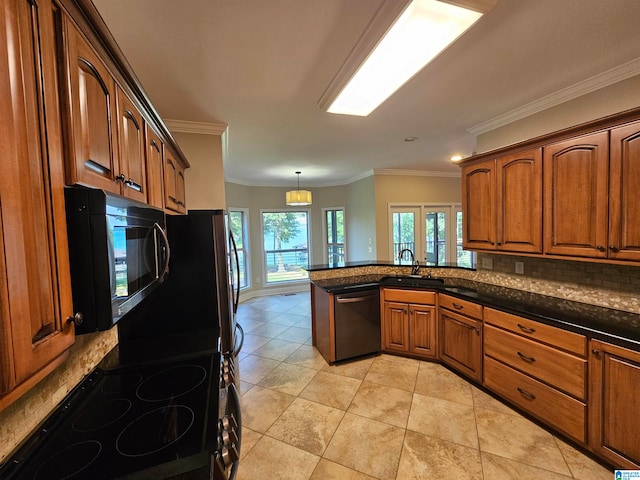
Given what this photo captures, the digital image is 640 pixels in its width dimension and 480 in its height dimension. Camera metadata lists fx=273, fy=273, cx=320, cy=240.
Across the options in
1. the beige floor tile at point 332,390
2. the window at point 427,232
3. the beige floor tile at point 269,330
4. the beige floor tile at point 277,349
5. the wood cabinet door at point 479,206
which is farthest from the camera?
the window at point 427,232

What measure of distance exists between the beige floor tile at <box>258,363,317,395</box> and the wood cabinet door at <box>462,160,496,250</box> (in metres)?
2.23

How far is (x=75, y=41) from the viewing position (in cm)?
86

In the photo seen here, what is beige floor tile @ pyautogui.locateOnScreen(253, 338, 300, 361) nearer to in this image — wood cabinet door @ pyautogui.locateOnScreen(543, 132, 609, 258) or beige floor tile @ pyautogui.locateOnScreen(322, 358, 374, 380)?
beige floor tile @ pyautogui.locateOnScreen(322, 358, 374, 380)

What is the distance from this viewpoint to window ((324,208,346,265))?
7.12 m

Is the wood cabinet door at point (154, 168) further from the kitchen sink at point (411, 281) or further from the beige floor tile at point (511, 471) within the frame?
the beige floor tile at point (511, 471)

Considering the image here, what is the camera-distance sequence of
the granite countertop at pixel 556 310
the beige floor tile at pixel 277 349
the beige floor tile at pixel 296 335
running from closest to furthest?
the granite countertop at pixel 556 310, the beige floor tile at pixel 277 349, the beige floor tile at pixel 296 335

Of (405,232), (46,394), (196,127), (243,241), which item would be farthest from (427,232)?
(46,394)

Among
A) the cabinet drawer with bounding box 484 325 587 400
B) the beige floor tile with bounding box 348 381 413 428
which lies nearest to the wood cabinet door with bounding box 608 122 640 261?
the cabinet drawer with bounding box 484 325 587 400

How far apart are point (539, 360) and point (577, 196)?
4.15 feet

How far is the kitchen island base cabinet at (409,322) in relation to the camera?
3.05 metres

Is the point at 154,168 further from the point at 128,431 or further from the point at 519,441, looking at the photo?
the point at 519,441

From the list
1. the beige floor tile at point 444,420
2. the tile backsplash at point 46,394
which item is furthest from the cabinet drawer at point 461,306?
the tile backsplash at point 46,394

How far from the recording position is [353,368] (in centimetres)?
304

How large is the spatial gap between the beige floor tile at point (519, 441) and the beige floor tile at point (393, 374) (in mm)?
649
